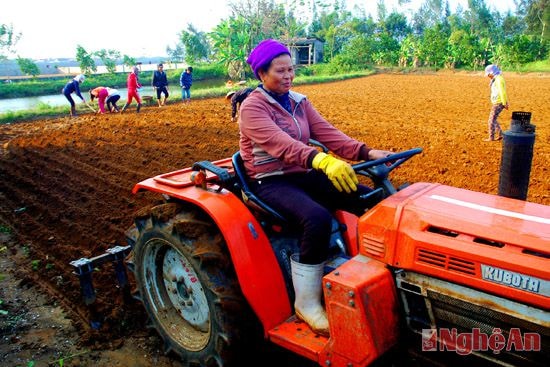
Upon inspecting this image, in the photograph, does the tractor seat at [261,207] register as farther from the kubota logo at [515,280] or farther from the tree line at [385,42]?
the tree line at [385,42]

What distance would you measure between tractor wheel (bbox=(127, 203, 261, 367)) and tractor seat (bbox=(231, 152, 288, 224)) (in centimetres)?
25

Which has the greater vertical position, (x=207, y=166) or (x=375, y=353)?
(x=207, y=166)

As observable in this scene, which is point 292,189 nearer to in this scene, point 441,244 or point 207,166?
point 207,166

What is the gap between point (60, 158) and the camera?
759 cm

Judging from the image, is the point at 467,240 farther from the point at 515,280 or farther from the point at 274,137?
the point at 274,137

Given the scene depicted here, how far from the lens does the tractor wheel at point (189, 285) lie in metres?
2.44

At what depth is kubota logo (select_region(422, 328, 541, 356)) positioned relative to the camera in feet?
5.62

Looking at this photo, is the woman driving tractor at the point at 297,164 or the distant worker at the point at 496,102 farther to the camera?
the distant worker at the point at 496,102

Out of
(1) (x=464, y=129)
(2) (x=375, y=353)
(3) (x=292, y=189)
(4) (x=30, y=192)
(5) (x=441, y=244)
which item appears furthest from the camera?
(1) (x=464, y=129)

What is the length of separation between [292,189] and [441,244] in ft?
2.85

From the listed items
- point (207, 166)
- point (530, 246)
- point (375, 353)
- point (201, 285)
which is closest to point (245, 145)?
point (207, 166)

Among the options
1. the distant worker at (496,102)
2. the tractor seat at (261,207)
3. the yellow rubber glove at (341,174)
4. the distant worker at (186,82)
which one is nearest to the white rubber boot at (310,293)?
the tractor seat at (261,207)

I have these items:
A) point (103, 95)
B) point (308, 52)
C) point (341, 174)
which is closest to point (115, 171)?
point (341, 174)

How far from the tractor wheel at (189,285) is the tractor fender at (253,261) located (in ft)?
0.39
